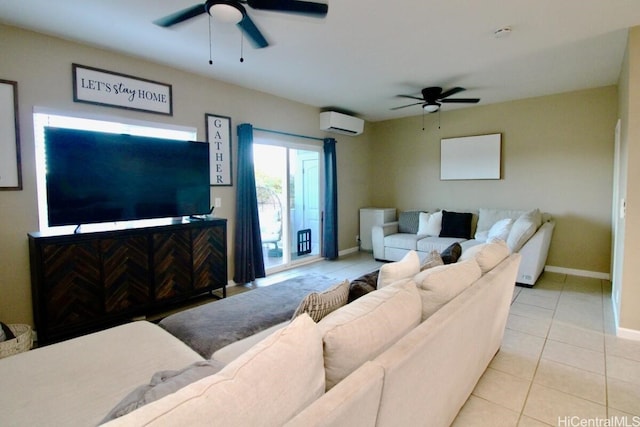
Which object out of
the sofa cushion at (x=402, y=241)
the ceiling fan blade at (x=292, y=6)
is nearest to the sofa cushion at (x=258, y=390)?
the ceiling fan blade at (x=292, y=6)

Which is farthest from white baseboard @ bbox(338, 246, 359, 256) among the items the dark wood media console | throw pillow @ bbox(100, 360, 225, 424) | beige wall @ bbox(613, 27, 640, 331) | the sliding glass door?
throw pillow @ bbox(100, 360, 225, 424)

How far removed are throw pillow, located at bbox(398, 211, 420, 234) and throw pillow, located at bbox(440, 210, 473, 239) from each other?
1.68 feet

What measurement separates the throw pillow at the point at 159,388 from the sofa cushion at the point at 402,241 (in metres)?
4.52

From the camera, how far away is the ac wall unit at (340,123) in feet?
17.9

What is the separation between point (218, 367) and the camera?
109cm

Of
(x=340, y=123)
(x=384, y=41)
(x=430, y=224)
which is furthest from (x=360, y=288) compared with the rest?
(x=340, y=123)

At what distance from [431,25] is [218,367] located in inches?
117

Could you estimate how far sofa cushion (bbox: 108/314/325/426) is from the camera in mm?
665

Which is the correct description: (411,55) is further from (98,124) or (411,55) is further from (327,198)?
(98,124)

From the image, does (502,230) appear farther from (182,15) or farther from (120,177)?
(120,177)

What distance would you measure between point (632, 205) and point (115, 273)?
4571 mm

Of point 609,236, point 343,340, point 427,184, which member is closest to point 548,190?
point 609,236

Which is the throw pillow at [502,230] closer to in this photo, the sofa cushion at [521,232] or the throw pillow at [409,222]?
the sofa cushion at [521,232]

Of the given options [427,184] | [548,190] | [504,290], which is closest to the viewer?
[504,290]
